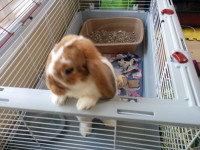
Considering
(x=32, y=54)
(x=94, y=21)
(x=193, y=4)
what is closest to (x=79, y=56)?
(x=32, y=54)

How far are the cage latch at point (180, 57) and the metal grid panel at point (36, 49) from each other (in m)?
0.80

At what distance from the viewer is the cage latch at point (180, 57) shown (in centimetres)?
71

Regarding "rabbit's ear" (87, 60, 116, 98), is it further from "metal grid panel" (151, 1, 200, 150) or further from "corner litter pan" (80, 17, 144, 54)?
"corner litter pan" (80, 17, 144, 54)

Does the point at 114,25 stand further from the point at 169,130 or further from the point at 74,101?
the point at 74,101

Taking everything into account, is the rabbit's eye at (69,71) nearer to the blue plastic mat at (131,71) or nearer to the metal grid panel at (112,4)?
the blue plastic mat at (131,71)

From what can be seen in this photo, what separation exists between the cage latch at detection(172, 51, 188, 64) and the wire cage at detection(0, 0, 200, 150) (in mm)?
22

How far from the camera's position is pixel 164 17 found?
97cm

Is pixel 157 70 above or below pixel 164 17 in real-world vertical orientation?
below

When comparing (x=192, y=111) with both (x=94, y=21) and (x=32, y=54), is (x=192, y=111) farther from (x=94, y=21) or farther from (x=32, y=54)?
(x=94, y=21)

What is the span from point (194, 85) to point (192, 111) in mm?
132

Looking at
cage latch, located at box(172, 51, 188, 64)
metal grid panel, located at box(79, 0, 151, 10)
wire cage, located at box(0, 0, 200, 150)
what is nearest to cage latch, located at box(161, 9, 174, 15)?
wire cage, located at box(0, 0, 200, 150)

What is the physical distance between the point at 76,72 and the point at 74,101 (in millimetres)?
115

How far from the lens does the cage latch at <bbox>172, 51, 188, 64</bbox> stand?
708 mm

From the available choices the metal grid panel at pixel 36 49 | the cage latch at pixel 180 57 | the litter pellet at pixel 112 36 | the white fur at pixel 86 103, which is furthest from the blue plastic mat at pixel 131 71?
the white fur at pixel 86 103
